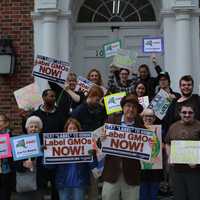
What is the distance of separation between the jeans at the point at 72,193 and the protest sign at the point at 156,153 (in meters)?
0.95

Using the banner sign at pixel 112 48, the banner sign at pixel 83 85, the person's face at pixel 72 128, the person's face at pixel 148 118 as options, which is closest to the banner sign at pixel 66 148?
the person's face at pixel 72 128

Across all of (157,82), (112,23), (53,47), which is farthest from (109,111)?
(112,23)

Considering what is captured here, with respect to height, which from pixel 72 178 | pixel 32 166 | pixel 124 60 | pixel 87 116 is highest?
pixel 124 60

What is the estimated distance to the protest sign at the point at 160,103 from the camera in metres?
7.51

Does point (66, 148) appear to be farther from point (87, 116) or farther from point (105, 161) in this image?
point (87, 116)

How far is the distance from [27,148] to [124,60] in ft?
9.26

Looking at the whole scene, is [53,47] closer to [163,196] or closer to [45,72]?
[45,72]

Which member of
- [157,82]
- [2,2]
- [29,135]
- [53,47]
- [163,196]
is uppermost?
[2,2]

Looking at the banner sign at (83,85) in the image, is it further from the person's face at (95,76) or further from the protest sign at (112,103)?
the protest sign at (112,103)

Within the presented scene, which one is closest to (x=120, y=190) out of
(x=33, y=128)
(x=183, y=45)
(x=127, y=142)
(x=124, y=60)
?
(x=127, y=142)

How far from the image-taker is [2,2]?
9797 mm

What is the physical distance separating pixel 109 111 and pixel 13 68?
2.86 metres

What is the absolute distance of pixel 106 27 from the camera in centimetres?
1057

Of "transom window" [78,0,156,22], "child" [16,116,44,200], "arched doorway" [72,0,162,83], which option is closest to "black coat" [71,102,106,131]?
"child" [16,116,44,200]
